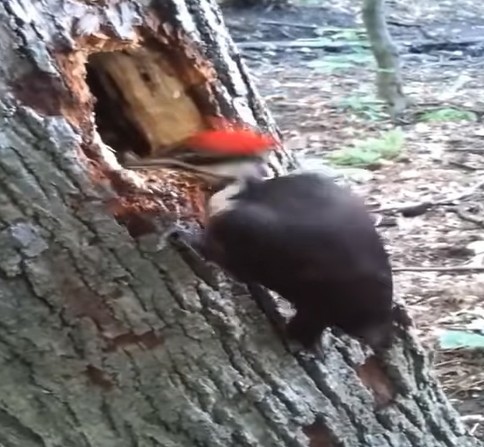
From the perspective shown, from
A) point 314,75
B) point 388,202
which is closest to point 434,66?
point 314,75

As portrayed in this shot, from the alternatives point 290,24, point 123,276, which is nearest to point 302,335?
point 123,276

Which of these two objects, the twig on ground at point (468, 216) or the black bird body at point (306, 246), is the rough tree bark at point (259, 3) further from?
the black bird body at point (306, 246)

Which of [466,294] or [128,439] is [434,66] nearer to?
[466,294]

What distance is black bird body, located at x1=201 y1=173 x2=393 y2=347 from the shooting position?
65.7 inches

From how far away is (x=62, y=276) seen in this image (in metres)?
1.61

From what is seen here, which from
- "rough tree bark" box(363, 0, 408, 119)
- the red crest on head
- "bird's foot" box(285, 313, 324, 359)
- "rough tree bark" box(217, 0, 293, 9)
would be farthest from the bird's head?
"rough tree bark" box(217, 0, 293, 9)

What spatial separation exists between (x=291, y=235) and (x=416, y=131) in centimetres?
413

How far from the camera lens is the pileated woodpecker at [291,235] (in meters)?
1.67

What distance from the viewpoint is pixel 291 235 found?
5.46 feet

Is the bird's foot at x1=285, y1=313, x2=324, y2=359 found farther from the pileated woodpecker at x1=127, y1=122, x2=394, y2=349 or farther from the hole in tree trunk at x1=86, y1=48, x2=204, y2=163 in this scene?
the hole in tree trunk at x1=86, y1=48, x2=204, y2=163

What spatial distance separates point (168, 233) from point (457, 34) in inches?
284

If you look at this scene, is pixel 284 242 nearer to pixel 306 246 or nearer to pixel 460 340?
pixel 306 246

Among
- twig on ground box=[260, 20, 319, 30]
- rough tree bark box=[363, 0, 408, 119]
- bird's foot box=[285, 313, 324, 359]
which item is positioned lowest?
twig on ground box=[260, 20, 319, 30]

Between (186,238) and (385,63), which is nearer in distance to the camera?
(186,238)
